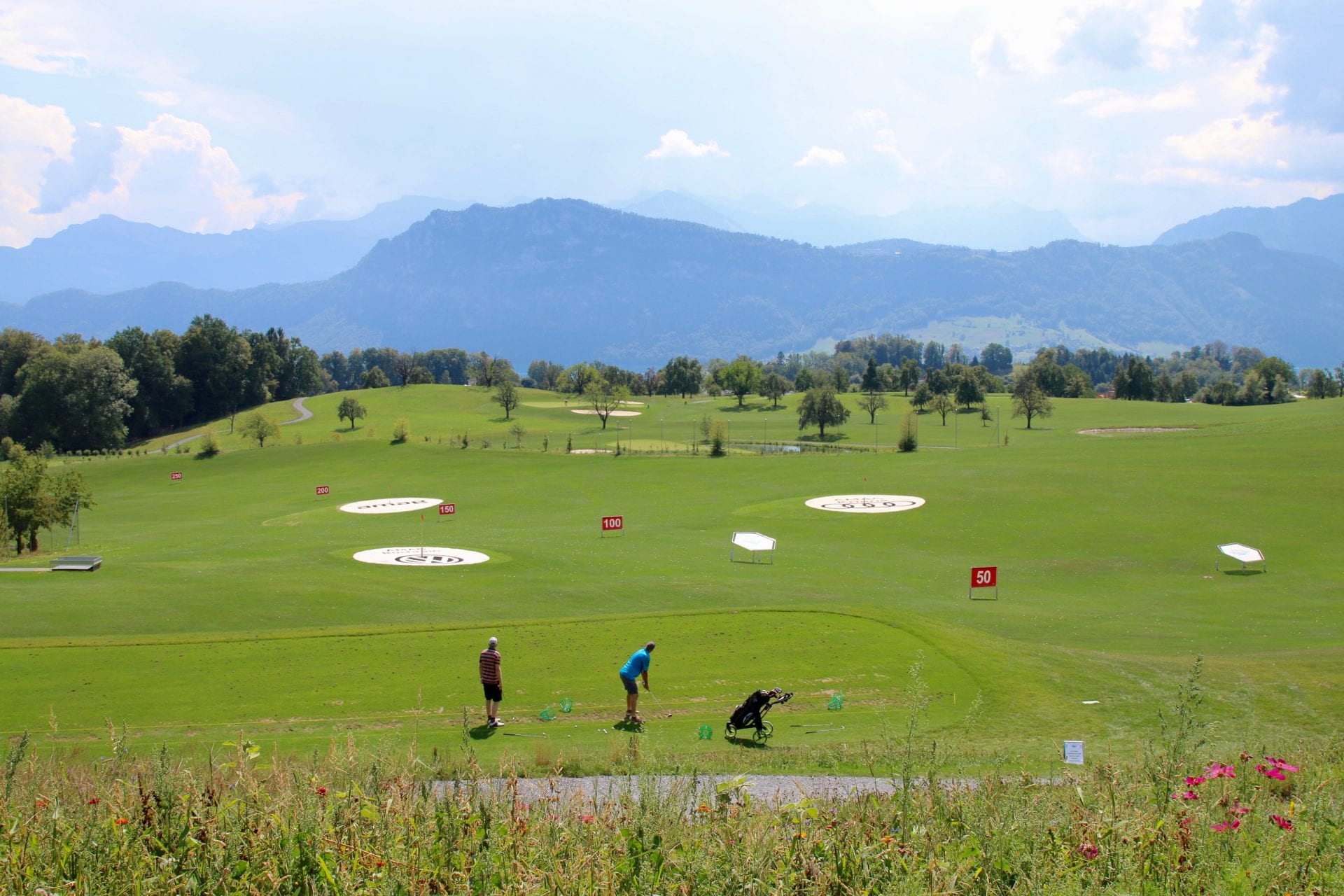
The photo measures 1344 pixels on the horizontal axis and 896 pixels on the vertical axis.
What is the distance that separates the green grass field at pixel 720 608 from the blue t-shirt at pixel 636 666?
114 centimetres

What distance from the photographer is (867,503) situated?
54.3 meters

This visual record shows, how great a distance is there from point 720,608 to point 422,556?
49.2ft

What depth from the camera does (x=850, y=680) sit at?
21.3 meters

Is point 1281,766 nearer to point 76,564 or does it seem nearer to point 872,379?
point 76,564

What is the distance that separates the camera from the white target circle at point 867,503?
5194cm

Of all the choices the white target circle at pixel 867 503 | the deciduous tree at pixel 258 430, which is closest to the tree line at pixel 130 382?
the deciduous tree at pixel 258 430

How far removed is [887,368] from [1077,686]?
165 meters

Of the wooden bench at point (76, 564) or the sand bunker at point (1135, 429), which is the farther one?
the sand bunker at point (1135, 429)

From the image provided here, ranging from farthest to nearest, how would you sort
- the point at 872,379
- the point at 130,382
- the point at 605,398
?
the point at 872,379
the point at 605,398
the point at 130,382

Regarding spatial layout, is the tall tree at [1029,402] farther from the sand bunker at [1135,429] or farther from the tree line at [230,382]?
the sand bunker at [1135,429]

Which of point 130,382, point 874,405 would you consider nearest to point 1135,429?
point 874,405

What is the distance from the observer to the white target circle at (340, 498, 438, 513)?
191ft

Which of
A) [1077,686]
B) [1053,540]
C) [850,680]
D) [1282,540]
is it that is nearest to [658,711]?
[850,680]

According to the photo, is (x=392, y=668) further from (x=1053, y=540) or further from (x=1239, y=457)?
(x=1239, y=457)
